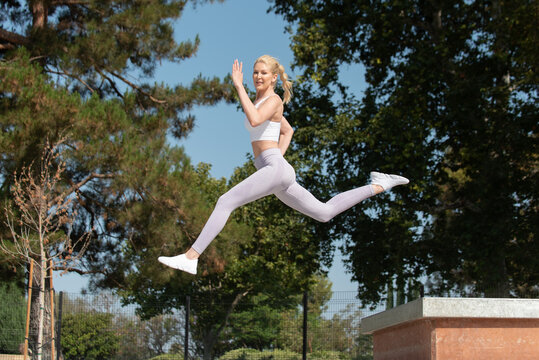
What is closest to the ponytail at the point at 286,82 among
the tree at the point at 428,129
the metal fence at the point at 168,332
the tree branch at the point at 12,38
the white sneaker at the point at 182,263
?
the white sneaker at the point at 182,263

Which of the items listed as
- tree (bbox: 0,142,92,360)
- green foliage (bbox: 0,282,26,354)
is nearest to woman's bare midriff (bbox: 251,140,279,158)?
tree (bbox: 0,142,92,360)

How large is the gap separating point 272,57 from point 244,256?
24268mm

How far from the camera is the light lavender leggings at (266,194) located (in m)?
4.36

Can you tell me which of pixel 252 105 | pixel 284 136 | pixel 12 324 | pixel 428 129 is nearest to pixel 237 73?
pixel 252 105

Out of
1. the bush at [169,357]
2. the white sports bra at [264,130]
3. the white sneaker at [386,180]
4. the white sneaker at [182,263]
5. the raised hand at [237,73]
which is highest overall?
the raised hand at [237,73]

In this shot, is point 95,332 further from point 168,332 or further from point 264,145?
point 264,145

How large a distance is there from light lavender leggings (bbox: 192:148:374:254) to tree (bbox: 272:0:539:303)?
37.4 feet

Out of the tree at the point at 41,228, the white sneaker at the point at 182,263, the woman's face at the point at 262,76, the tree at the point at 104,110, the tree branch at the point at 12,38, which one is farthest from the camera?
the tree branch at the point at 12,38

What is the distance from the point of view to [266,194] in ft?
14.9

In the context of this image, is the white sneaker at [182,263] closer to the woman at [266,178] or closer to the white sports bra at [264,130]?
the woman at [266,178]

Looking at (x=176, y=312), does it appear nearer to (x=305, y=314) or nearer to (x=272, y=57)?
(x=305, y=314)

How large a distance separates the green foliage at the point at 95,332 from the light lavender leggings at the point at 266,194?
37.2ft

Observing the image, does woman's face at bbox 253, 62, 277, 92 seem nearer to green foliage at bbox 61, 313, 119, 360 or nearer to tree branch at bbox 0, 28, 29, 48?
green foliage at bbox 61, 313, 119, 360

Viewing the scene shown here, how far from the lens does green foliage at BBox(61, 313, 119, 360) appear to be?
14.9m
